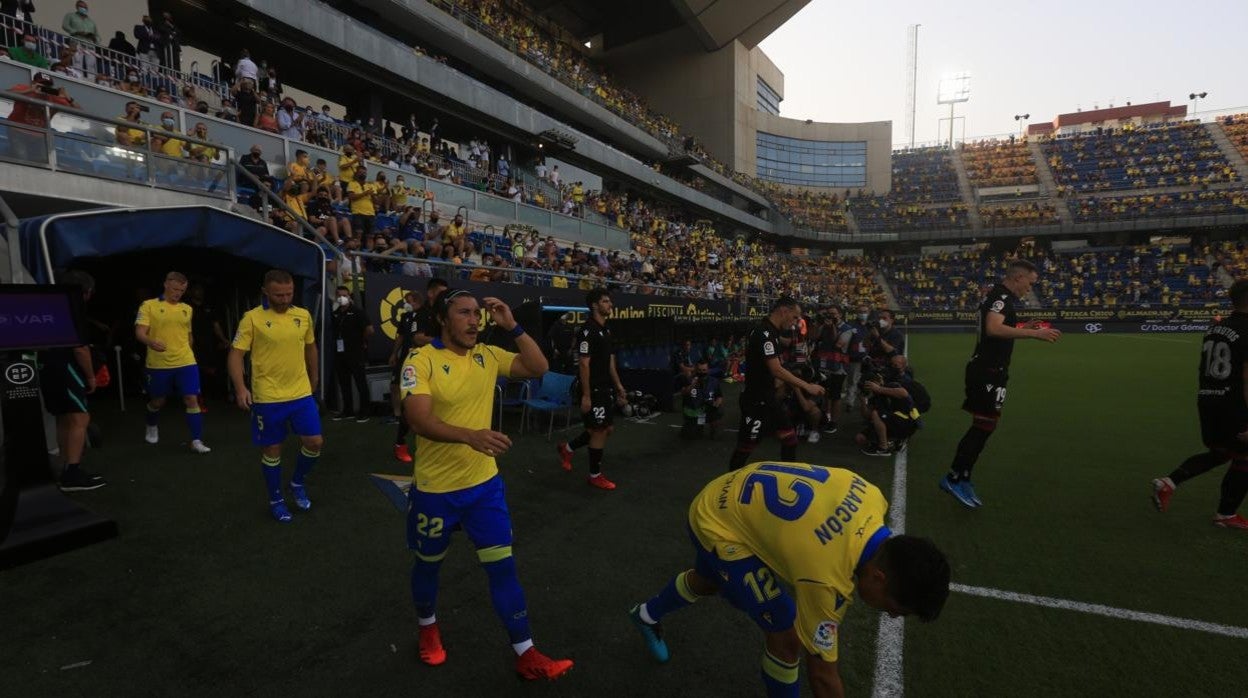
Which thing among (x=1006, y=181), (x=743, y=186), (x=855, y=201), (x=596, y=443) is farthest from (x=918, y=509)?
(x=1006, y=181)

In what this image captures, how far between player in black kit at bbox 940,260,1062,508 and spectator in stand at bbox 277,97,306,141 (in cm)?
1433

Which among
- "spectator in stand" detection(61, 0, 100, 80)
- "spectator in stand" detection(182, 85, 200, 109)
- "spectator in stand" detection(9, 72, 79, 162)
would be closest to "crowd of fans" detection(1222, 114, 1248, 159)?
"spectator in stand" detection(182, 85, 200, 109)

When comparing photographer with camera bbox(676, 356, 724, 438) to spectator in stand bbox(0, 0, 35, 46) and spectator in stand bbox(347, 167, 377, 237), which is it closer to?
spectator in stand bbox(347, 167, 377, 237)

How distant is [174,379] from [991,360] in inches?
383

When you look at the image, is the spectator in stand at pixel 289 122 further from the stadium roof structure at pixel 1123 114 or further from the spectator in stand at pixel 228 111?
the stadium roof structure at pixel 1123 114

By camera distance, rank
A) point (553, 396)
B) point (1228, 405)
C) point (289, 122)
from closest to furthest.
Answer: point (1228, 405) → point (553, 396) → point (289, 122)

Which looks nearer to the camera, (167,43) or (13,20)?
(13,20)

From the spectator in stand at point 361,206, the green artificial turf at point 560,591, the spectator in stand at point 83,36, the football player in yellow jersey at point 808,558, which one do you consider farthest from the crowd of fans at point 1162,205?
the spectator in stand at point 83,36

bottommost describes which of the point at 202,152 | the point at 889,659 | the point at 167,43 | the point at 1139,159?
the point at 889,659

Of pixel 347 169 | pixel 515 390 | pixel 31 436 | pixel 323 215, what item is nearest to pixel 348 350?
pixel 515 390

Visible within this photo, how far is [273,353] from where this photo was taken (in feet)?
16.7

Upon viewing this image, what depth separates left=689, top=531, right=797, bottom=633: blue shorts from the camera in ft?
7.74

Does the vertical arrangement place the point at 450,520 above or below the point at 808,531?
below

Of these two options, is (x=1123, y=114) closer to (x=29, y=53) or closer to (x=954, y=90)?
(x=954, y=90)
